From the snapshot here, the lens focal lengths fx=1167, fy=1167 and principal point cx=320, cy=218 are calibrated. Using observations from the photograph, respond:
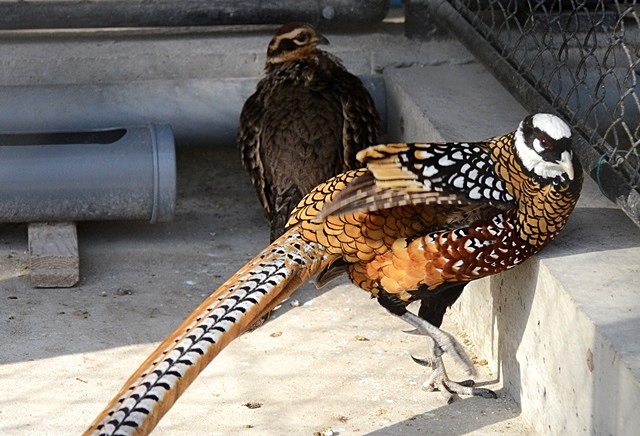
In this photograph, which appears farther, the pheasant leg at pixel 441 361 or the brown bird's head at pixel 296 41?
the brown bird's head at pixel 296 41

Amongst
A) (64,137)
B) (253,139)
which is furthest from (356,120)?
(64,137)

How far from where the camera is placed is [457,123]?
14.9ft

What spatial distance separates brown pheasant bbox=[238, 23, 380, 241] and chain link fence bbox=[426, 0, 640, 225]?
0.59 meters

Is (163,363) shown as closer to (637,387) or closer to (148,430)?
(148,430)

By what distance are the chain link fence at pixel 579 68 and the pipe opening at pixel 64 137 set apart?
1.57 m

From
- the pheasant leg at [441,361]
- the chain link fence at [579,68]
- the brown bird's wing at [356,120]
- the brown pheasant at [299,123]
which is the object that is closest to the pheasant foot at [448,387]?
the pheasant leg at [441,361]

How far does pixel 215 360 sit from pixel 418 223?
37.1 inches

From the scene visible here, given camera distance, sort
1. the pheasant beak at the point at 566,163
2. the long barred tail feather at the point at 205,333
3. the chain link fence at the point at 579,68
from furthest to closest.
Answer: the chain link fence at the point at 579,68
the pheasant beak at the point at 566,163
the long barred tail feather at the point at 205,333

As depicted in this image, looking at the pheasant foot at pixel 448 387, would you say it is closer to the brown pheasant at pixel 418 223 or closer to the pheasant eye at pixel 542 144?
the brown pheasant at pixel 418 223

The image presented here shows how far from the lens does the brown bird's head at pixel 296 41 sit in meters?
4.93

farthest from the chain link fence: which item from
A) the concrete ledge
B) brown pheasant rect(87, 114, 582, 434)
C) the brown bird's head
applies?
the brown bird's head

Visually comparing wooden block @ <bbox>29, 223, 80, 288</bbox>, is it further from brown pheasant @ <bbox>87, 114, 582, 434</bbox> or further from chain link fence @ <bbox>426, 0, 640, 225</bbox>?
chain link fence @ <bbox>426, 0, 640, 225</bbox>

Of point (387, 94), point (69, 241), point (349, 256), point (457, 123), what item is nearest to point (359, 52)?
point (387, 94)

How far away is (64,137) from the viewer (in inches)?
195
